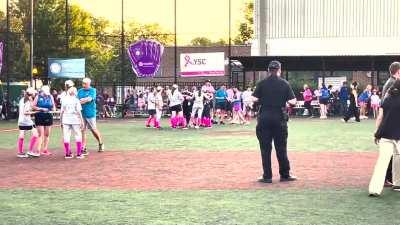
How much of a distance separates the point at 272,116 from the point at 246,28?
223 feet

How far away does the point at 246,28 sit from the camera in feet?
256

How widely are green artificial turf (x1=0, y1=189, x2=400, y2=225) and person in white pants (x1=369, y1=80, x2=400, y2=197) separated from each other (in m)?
0.28

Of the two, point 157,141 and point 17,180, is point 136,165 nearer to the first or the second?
point 17,180

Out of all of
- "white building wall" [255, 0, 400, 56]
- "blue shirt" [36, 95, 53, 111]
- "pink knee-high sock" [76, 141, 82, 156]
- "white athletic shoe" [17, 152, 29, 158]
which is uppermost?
"white building wall" [255, 0, 400, 56]

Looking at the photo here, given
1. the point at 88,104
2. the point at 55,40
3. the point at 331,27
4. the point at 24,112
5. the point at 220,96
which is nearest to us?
the point at 24,112

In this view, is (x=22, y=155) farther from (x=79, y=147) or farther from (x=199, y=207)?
(x=199, y=207)

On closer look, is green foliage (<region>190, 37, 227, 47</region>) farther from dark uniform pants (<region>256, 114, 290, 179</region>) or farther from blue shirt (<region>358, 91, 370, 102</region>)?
dark uniform pants (<region>256, 114, 290, 179</region>)

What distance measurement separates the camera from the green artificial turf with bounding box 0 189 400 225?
7.70 meters

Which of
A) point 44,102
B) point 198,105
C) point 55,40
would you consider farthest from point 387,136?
point 55,40

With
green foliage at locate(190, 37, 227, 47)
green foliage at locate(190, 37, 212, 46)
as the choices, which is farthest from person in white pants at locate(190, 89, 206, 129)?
green foliage at locate(190, 37, 212, 46)

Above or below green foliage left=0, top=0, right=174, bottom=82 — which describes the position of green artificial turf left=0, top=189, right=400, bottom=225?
below

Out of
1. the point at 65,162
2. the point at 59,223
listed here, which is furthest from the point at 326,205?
the point at 65,162

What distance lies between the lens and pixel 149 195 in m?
A: 9.51

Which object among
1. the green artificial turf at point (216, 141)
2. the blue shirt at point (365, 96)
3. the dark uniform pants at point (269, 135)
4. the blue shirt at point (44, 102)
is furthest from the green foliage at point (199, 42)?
the dark uniform pants at point (269, 135)
